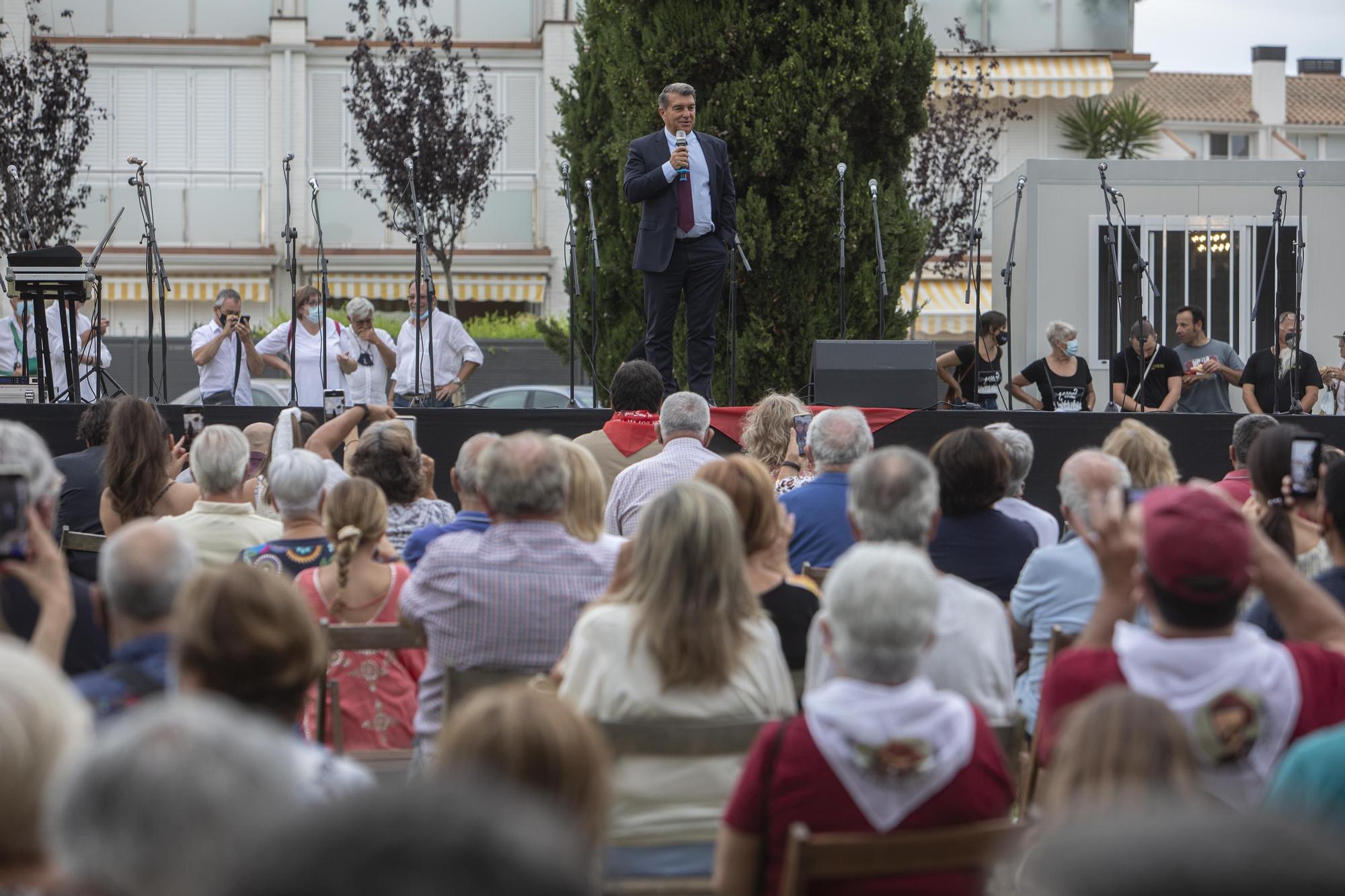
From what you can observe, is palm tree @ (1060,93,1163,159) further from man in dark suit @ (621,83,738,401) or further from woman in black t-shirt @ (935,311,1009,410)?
man in dark suit @ (621,83,738,401)

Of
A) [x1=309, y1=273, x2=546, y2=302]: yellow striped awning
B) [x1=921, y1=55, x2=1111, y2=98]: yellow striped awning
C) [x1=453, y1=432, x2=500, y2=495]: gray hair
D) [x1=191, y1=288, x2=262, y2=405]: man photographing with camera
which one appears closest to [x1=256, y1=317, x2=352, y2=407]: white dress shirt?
[x1=191, y1=288, x2=262, y2=405]: man photographing with camera

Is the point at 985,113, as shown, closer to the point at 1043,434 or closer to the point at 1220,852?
the point at 1043,434

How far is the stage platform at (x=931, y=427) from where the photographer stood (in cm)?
764

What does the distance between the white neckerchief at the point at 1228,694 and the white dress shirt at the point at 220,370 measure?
25.5ft

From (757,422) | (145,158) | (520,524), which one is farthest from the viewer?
(145,158)

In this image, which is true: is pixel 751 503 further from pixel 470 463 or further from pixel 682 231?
pixel 682 231

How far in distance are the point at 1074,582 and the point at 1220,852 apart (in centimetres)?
296

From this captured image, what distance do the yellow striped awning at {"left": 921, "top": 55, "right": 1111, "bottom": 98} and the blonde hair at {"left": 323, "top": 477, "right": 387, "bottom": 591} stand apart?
867 inches

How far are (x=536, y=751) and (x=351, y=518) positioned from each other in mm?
2274

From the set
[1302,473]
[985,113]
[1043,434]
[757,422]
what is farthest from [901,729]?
[985,113]

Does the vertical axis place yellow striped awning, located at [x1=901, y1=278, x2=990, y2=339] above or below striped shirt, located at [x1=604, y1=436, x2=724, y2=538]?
above

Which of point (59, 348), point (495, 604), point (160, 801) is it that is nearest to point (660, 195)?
point (59, 348)

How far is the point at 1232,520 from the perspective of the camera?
2648 millimetres

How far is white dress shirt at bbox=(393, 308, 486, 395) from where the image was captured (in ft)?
32.6
